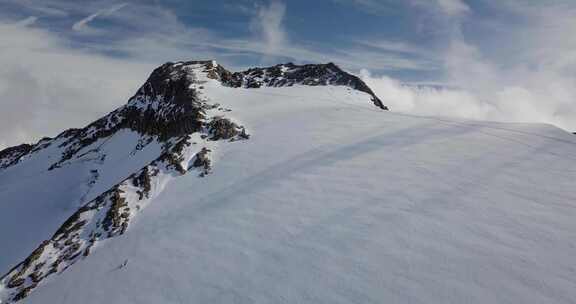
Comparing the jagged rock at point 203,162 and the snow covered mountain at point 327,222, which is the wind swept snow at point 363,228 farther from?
the jagged rock at point 203,162

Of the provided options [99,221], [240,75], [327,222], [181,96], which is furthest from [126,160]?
[240,75]

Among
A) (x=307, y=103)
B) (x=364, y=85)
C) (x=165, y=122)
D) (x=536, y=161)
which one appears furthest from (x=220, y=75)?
(x=536, y=161)

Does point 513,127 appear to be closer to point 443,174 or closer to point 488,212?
point 443,174

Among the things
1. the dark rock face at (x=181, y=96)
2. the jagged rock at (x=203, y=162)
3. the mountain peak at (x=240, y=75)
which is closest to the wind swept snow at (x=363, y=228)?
the jagged rock at (x=203, y=162)

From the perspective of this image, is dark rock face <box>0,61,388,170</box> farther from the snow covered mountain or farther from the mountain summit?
the snow covered mountain

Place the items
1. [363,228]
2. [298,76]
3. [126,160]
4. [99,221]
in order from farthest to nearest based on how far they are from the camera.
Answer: [298,76] → [126,160] → [99,221] → [363,228]

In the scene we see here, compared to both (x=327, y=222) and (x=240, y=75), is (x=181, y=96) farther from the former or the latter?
(x=327, y=222)
